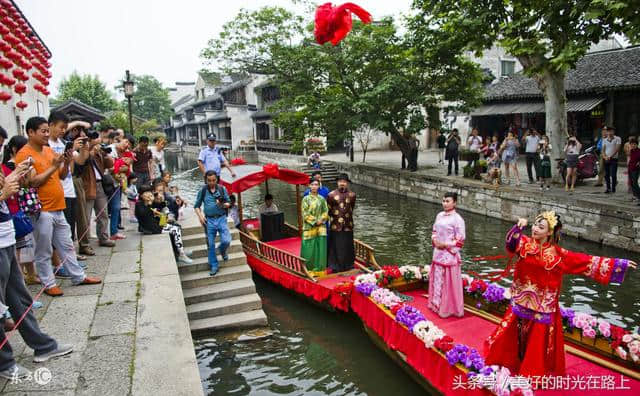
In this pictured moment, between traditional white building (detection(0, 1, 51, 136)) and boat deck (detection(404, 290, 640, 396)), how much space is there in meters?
8.65

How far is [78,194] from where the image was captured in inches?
279

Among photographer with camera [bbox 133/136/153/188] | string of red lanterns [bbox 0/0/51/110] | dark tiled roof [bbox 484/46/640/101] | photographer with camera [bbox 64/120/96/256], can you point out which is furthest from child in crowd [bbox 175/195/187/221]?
dark tiled roof [bbox 484/46/640/101]

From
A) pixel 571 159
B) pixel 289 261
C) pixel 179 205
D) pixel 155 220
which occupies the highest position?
pixel 571 159

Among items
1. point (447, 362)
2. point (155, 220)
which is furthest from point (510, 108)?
point (447, 362)

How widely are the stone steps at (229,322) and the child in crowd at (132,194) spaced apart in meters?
3.82

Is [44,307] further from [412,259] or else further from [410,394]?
[412,259]

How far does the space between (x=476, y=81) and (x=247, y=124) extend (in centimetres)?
2853

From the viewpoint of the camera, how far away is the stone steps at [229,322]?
7.11 metres

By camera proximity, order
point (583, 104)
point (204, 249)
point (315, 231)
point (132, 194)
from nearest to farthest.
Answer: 1. point (315, 231)
2. point (204, 249)
3. point (132, 194)
4. point (583, 104)

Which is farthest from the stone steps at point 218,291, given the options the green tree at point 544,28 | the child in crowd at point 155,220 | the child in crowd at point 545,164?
the child in crowd at point 545,164

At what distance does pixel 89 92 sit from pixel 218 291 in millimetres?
44110

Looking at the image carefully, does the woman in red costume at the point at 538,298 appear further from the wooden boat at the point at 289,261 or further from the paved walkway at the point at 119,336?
the paved walkway at the point at 119,336

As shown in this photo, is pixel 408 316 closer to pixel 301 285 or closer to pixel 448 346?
pixel 448 346

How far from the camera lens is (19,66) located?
31.5 ft
